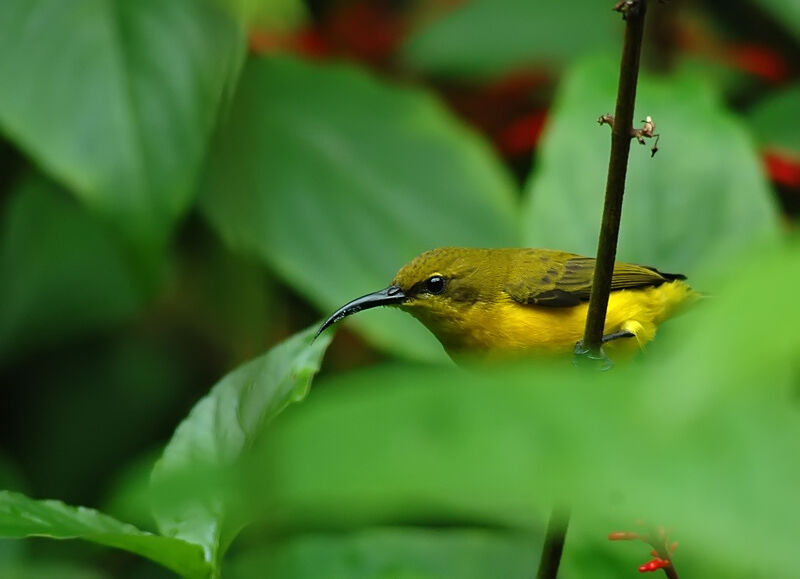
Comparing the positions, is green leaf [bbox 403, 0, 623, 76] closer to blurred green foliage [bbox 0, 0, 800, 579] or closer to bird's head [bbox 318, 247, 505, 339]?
blurred green foliage [bbox 0, 0, 800, 579]

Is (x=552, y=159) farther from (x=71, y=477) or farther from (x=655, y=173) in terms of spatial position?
(x=71, y=477)

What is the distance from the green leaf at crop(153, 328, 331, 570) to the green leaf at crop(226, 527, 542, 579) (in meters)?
0.39

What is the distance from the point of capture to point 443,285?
2.25 meters

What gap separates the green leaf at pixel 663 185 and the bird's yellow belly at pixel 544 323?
114 mm

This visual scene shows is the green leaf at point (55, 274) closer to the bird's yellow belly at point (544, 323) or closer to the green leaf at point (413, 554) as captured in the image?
the bird's yellow belly at point (544, 323)

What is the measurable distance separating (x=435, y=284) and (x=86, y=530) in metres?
1.28

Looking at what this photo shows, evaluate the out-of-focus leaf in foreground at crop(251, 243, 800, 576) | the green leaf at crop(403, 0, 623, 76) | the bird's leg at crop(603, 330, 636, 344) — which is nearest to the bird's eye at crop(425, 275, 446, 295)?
the bird's leg at crop(603, 330, 636, 344)

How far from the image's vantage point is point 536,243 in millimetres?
2281

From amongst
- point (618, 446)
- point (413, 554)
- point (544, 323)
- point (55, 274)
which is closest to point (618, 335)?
point (544, 323)

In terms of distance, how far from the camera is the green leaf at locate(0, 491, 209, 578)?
101cm

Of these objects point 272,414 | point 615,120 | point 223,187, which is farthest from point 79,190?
point 615,120

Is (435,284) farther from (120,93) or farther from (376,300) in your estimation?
(120,93)

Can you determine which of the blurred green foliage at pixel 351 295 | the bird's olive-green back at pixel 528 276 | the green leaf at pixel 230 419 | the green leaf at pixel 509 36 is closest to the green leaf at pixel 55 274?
the blurred green foliage at pixel 351 295

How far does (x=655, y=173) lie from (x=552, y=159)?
229 mm
